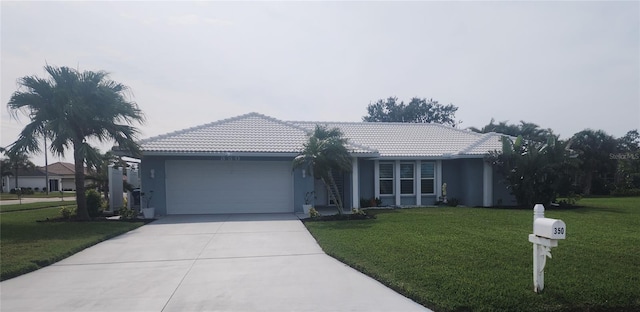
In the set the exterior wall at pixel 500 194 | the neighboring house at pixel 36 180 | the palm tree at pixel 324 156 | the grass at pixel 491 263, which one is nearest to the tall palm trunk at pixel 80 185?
the palm tree at pixel 324 156

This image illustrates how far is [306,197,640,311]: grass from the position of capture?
4.72m

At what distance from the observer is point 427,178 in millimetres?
18875

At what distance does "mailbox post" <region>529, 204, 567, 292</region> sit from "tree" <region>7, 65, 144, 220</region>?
13219mm

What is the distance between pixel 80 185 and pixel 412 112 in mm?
38585

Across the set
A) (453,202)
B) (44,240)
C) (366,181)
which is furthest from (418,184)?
(44,240)

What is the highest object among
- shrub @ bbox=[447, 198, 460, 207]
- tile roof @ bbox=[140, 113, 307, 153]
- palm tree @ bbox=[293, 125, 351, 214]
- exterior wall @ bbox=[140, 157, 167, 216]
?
tile roof @ bbox=[140, 113, 307, 153]

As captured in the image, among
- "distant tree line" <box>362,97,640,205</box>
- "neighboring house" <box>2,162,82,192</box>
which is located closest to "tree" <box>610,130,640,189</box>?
"distant tree line" <box>362,97,640,205</box>

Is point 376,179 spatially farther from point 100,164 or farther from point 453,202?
point 100,164

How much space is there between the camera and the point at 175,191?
1556cm

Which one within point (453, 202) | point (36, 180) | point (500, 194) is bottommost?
point (36, 180)

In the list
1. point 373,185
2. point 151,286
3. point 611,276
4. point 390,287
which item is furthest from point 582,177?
point 151,286

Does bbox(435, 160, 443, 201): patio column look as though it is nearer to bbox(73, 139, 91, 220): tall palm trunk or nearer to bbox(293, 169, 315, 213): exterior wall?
bbox(293, 169, 315, 213): exterior wall

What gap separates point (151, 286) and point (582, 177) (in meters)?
35.0

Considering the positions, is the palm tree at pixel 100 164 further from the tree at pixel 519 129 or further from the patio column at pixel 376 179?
the tree at pixel 519 129
